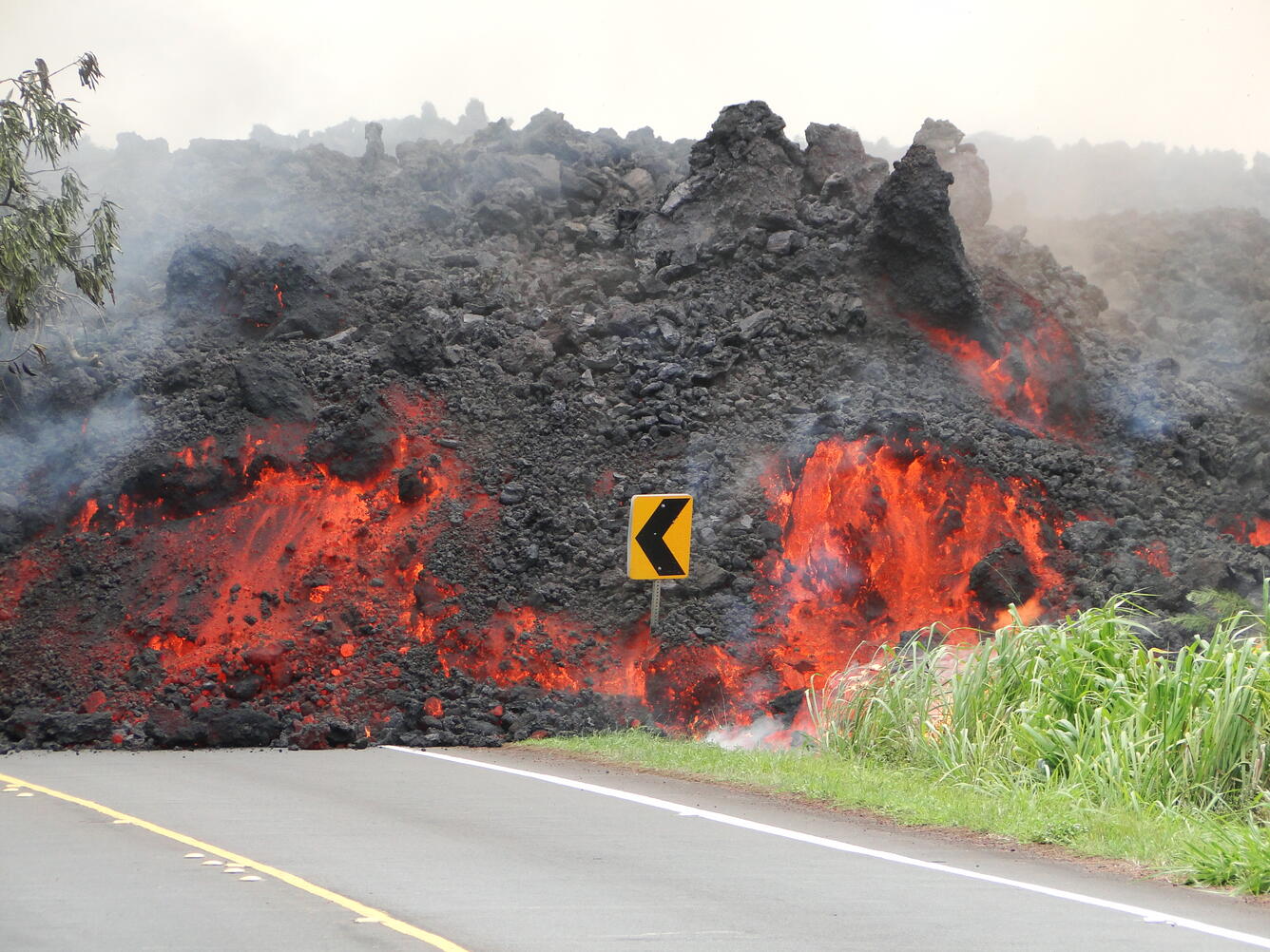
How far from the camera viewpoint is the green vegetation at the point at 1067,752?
10719 millimetres

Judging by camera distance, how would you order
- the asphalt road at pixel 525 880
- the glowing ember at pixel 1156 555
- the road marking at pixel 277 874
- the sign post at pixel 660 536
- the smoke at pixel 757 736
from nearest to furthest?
the road marking at pixel 277 874 < the asphalt road at pixel 525 880 < the sign post at pixel 660 536 < the smoke at pixel 757 736 < the glowing ember at pixel 1156 555

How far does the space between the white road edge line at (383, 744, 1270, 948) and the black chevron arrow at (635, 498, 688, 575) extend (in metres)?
3.04

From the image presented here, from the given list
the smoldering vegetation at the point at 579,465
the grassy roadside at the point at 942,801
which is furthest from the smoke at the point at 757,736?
the grassy roadside at the point at 942,801

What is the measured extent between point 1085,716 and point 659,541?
5418 millimetres

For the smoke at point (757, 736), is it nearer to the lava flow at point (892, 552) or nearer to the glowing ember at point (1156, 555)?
the lava flow at point (892, 552)

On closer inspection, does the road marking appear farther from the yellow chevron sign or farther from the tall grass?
the yellow chevron sign

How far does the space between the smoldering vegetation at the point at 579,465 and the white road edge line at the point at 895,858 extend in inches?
161

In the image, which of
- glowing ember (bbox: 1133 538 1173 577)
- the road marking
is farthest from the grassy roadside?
glowing ember (bbox: 1133 538 1173 577)

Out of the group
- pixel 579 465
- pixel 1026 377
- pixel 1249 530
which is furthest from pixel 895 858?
pixel 1026 377

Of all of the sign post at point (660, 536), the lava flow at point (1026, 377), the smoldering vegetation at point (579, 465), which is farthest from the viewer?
the lava flow at point (1026, 377)

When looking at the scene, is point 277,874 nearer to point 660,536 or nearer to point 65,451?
point 660,536

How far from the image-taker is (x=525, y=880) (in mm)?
9039

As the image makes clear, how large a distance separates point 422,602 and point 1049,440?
10944 mm

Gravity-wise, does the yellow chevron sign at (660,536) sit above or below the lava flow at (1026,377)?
below
